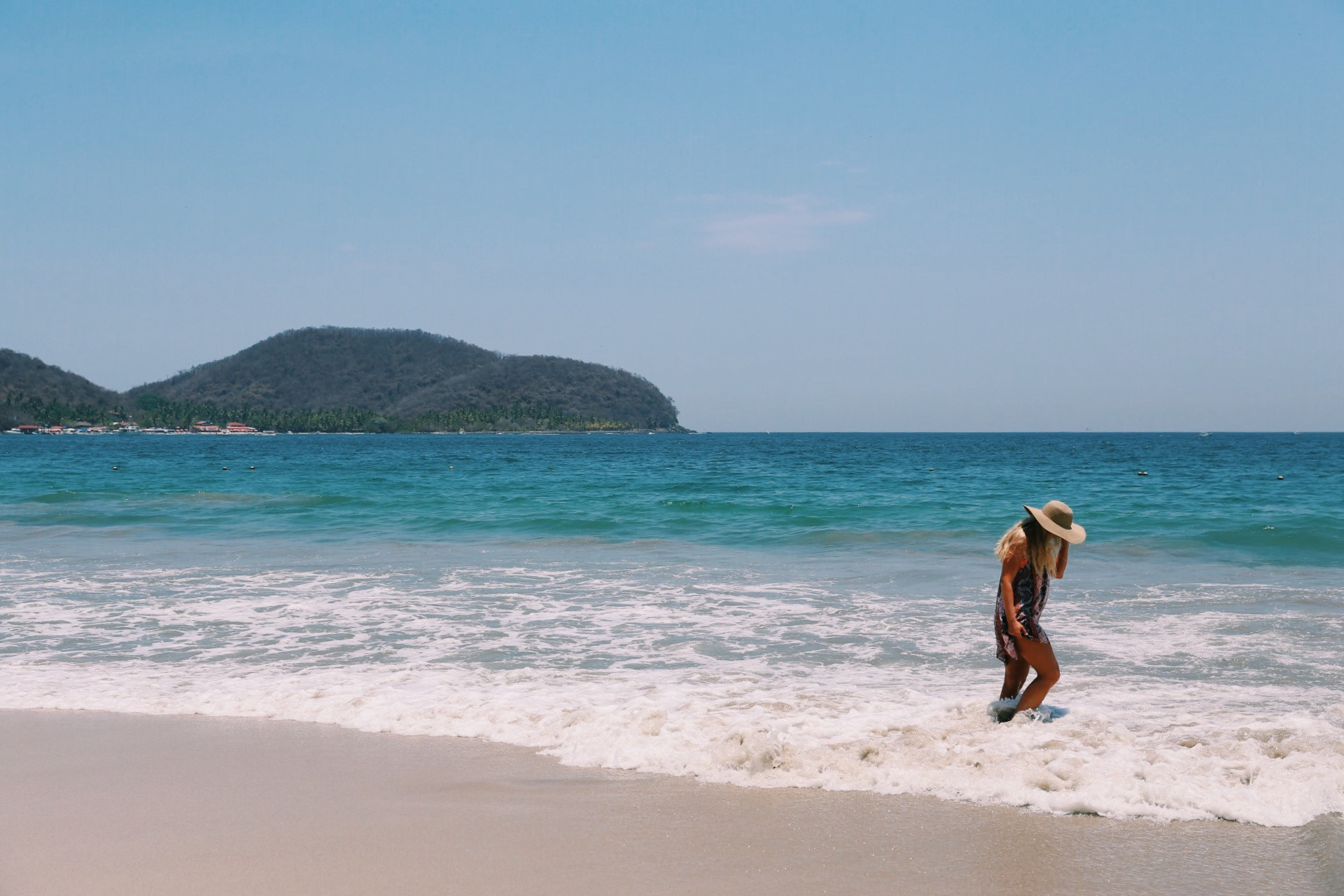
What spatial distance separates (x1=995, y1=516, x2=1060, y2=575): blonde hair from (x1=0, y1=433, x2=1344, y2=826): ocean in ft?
3.18

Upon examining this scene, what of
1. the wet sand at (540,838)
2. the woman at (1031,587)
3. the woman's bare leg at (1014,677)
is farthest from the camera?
the woman's bare leg at (1014,677)

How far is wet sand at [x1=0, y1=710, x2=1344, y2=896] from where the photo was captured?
3848 millimetres

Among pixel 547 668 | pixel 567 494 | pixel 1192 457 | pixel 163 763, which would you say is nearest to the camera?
pixel 163 763

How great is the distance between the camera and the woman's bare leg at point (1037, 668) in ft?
18.8

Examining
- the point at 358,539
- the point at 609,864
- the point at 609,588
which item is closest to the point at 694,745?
the point at 609,864

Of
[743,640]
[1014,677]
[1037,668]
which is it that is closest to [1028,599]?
[1037,668]

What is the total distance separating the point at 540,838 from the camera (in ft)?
14.1

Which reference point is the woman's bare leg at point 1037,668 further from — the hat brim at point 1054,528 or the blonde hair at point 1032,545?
the hat brim at point 1054,528

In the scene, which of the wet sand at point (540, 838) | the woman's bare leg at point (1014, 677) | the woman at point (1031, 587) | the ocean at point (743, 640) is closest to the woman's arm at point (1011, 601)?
the woman at point (1031, 587)

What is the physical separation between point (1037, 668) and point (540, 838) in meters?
3.20

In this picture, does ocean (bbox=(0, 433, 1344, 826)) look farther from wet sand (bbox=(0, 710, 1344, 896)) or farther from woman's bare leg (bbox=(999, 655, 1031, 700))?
wet sand (bbox=(0, 710, 1344, 896))

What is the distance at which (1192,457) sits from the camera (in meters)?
63.9

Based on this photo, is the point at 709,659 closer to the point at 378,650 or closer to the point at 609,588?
the point at 378,650

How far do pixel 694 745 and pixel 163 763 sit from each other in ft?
9.79
